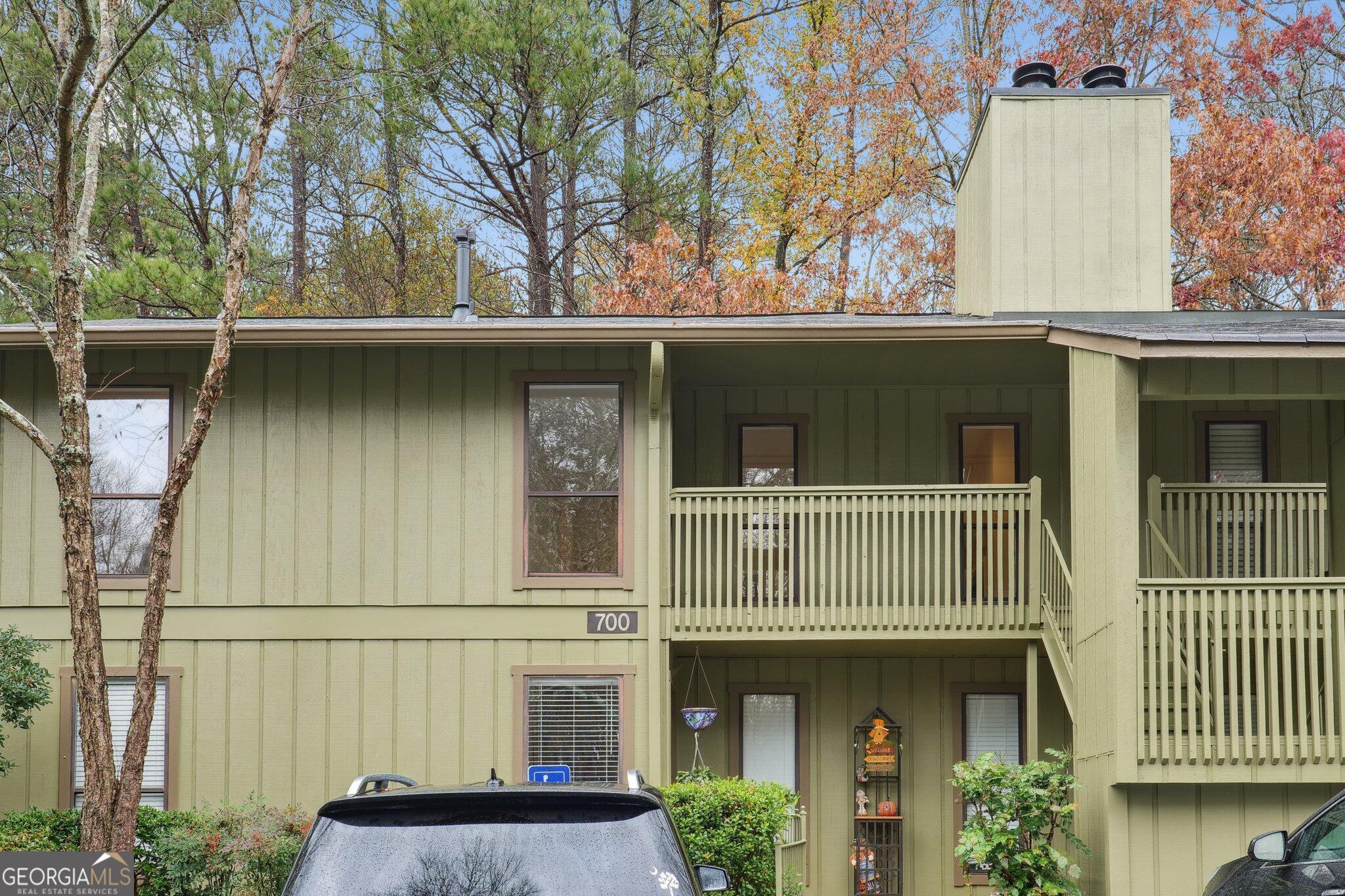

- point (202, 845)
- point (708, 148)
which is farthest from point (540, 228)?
point (202, 845)

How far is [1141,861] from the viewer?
9.42m

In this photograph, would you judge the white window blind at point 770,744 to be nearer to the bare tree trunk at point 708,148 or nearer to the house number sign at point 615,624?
the house number sign at point 615,624

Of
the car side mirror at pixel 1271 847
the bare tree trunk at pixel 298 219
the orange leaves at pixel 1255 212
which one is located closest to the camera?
the car side mirror at pixel 1271 847

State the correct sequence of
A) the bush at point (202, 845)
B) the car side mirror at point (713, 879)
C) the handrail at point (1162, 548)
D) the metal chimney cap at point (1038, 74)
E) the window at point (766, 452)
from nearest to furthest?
the car side mirror at point (713, 879), the bush at point (202, 845), the handrail at point (1162, 548), the window at point (766, 452), the metal chimney cap at point (1038, 74)

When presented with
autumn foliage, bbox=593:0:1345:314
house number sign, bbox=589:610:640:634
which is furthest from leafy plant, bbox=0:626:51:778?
autumn foliage, bbox=593:0:1345:314

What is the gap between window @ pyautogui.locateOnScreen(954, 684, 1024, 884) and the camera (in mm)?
13000

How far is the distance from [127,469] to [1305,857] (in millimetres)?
9793

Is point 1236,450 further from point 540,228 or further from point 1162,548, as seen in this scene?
point 540,228

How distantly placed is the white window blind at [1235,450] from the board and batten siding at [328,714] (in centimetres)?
594

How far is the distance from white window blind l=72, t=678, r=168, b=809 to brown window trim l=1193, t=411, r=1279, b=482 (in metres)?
9.86

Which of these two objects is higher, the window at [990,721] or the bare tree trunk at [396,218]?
the bare tree trunk at [396,218]

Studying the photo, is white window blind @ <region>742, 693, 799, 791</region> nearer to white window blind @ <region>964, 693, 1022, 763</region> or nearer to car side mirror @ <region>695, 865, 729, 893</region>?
white window blind @ <region>964, 693, 1022, 763</region>

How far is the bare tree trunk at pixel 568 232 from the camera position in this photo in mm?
25266

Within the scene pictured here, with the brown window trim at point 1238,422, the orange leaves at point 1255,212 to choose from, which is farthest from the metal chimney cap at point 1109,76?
the orange leaves at point 1255,212
